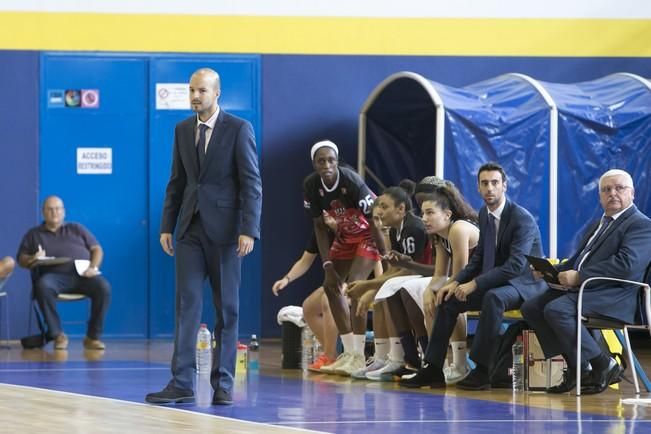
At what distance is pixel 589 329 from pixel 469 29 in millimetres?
6157

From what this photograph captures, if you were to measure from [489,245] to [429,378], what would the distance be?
2.96 ft

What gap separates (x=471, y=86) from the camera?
1300cm

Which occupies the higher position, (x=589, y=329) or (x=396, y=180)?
(x=396, y=180)

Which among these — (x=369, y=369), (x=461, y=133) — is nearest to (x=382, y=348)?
(x=369, y=369)

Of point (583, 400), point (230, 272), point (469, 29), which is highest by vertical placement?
point (469, 29)

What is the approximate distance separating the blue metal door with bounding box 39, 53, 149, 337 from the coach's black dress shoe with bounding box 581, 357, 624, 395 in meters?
6.50

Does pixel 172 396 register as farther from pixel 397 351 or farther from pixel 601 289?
pixel 601 289

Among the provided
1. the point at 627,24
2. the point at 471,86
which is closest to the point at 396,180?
the point at 471,86

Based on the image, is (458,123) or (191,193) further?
(458,123)

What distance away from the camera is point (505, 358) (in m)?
8.41

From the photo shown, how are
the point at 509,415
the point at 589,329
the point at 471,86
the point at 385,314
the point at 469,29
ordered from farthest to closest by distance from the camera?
the point at 469,29 → the point at 471,86 → the point at 385,314 → the point at 589,329 → the point at 509,415

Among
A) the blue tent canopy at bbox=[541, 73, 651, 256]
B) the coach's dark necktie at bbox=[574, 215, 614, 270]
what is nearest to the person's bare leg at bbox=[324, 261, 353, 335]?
the coach's dark necktie at bbox=[574, 215, 614, 270]

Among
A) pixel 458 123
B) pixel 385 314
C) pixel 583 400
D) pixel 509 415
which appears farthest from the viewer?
pixel 458 123

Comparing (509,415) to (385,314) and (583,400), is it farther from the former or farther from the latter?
(385,314)
